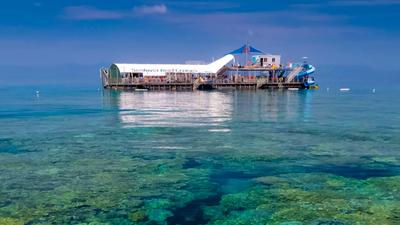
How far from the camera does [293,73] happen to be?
4424 inches

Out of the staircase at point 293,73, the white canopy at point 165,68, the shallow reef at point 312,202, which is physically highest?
the white canopy at point 165,68

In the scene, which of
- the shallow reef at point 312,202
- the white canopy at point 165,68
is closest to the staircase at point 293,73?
the white canopy at point 165,68

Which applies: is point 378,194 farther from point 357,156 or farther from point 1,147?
point 1,147

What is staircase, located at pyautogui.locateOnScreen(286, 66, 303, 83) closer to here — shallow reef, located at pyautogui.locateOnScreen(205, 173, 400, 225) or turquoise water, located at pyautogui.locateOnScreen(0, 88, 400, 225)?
turquoise water, located at pyautogui.locateOnScreen(0, 88, 400, 225)

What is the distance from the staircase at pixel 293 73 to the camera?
11125 centimetres

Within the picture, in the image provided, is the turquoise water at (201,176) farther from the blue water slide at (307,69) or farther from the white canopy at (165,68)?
the blue water slide at (307,69)

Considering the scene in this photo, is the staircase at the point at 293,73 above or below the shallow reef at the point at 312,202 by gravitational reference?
above

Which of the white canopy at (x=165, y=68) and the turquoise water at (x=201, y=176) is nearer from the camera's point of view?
the turquoise water at (x=201, y=176)

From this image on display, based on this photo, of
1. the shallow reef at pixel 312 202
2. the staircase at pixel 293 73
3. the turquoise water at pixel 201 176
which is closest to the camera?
the shallow reef at pixel 312 202

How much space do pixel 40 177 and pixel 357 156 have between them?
1747cm

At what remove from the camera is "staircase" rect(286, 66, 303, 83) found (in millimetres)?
111250

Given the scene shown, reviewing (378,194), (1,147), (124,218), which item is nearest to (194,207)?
(124,218)

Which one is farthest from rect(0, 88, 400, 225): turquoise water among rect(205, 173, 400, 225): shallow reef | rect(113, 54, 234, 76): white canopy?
rect(113, 54, 234, 76): white canopy

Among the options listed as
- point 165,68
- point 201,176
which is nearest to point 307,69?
point 165,68
